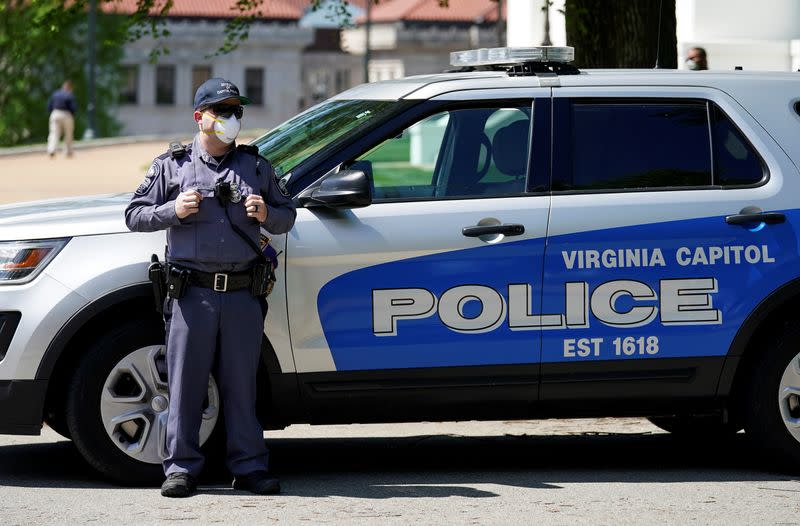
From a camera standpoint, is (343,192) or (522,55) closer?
(343,192)

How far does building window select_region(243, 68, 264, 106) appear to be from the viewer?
311ft

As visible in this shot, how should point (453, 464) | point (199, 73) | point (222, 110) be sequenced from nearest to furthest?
point (222, 110)
point (453, 464)
point (199, 73)

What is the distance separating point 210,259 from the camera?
244 inches

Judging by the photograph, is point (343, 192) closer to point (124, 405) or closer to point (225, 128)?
point (225, 128)

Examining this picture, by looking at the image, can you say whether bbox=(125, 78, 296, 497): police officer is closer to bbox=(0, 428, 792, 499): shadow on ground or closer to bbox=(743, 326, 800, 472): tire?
bbox=(0, 428, 792, 499): shadow on ground

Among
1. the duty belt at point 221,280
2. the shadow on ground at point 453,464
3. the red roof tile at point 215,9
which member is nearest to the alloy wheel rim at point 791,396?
the shadow on ground at point 453,464

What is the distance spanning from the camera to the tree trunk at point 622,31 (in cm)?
1034

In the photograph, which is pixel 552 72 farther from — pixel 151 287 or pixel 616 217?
pixel 151 287

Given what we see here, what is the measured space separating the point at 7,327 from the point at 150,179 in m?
0.83

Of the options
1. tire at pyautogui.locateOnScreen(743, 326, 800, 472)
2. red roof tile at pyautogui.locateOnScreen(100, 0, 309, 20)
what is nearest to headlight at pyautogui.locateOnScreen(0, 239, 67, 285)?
tire at pyautogui.locateOnScreen(743, 326, 800, 472)

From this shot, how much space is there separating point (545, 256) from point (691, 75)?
1147 mm

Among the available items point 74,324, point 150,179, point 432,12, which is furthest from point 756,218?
point 432,12

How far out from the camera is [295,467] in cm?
716

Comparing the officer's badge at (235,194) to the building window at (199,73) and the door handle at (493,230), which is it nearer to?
the door handle at (493,230)
